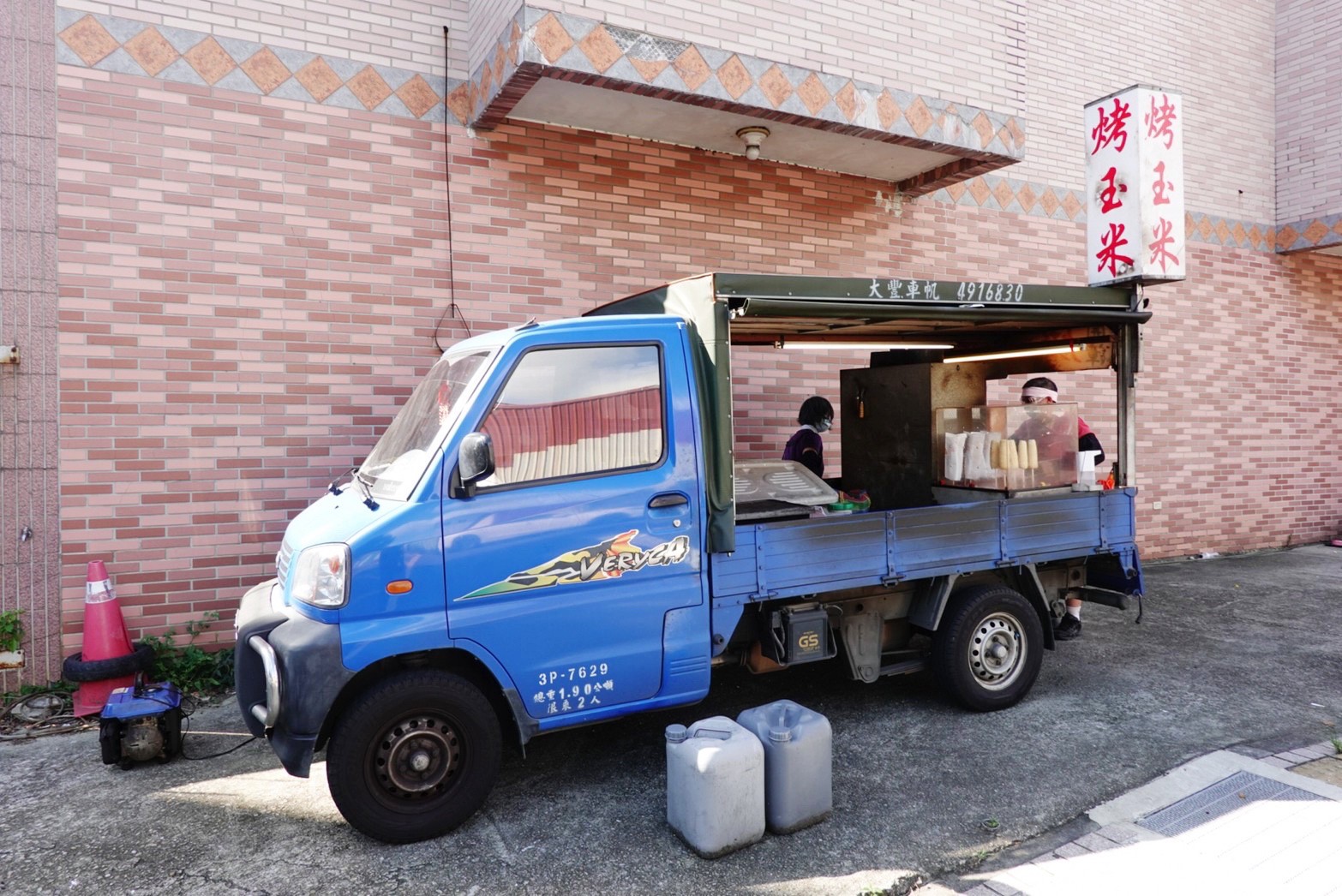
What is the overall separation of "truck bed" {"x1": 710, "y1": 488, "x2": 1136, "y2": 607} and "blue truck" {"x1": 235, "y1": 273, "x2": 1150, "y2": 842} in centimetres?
1

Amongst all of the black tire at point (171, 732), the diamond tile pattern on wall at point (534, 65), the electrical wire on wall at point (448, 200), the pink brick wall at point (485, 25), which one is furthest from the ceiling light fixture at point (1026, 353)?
the black tire at point (171, 732)

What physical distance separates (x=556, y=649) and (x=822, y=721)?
130 centimetres

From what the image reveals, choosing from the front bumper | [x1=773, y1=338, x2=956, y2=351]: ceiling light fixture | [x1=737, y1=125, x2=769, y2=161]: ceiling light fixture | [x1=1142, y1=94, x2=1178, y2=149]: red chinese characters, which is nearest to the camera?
the front bumper

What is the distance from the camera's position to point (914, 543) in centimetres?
495

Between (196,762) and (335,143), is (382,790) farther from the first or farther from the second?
(335,143)

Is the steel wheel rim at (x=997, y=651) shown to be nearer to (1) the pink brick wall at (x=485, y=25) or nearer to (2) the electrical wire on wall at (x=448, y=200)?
(2) the electrical wire on wall at (x=448, y=200)

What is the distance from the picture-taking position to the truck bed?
4.44 meters

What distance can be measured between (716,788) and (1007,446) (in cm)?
322

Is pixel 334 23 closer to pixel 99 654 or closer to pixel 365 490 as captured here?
pixel 365 490

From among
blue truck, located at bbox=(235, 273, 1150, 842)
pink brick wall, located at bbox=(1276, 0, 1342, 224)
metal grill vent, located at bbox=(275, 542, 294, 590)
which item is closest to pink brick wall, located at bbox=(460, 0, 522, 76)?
blue truck, located at bbox=(235, 273, 1150, 842)

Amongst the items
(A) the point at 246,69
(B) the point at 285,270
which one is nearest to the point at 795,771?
(B) the point at 285,270

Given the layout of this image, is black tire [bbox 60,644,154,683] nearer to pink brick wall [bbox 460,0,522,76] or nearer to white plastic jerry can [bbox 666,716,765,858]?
white plastic jerry can [bbox 666,716,765,858]

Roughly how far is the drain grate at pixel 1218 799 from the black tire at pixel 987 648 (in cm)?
125

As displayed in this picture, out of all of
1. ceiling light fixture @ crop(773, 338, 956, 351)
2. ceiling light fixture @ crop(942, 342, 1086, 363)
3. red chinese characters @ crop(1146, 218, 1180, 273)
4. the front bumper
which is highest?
red chinese characters @ crop(1146, 218, 1180, 273)
